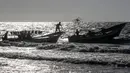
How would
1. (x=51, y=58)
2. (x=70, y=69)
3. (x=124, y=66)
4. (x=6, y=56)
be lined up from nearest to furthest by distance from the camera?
(x=70, y=69) < (x=124, y=66) < (x=51, y=58) < (x=6, y=56)

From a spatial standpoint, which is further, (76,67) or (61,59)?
(61,59)

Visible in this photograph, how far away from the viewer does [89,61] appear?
24.0 m

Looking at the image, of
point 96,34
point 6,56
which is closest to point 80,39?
point 96,34

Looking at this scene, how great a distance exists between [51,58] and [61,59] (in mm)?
1330

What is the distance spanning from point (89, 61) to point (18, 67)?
22.3 ft

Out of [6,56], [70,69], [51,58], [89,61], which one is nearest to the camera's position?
[70,69]

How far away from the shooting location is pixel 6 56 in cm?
2816

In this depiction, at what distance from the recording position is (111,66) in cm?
2183

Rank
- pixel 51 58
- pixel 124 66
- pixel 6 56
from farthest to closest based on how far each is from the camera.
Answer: pixel 6 56, pixel 51 58, pixel 124 66

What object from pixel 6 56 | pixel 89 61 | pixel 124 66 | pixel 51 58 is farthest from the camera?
pixel 6 56

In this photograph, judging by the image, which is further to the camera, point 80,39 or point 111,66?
point 80,39

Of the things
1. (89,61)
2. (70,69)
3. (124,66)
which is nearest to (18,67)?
(70,69)

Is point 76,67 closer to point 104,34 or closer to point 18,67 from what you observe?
point 18,67

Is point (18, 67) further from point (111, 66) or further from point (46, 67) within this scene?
point (111, 66)
